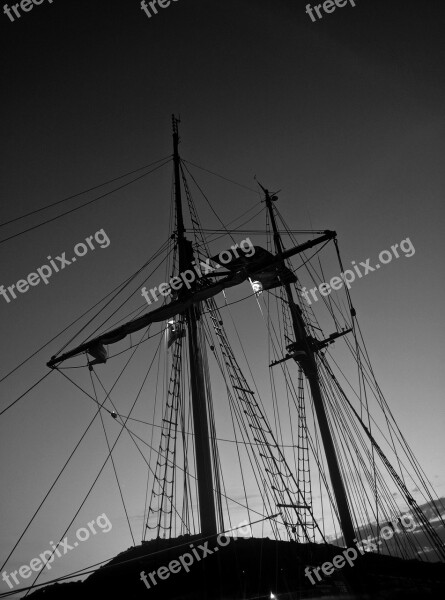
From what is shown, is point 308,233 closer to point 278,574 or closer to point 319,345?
point 319,345

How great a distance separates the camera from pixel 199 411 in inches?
387

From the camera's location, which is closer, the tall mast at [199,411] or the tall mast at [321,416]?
the tall mast at [199,411]

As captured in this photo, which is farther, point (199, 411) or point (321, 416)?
point (321, 416)

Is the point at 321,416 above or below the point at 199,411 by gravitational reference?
below

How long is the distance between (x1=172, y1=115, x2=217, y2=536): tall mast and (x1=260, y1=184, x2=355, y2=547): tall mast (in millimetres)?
6700

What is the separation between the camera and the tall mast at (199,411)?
28.3 feet

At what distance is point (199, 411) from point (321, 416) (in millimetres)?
7787

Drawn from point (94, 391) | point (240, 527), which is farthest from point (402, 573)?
point (94, 391)

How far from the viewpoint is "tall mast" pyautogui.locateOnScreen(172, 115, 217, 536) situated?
862cm

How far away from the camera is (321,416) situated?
15.5 metres

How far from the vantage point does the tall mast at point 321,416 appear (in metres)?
13.3

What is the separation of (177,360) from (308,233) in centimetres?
734

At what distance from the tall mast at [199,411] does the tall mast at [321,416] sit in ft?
22.0

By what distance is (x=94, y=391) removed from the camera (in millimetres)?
11195
